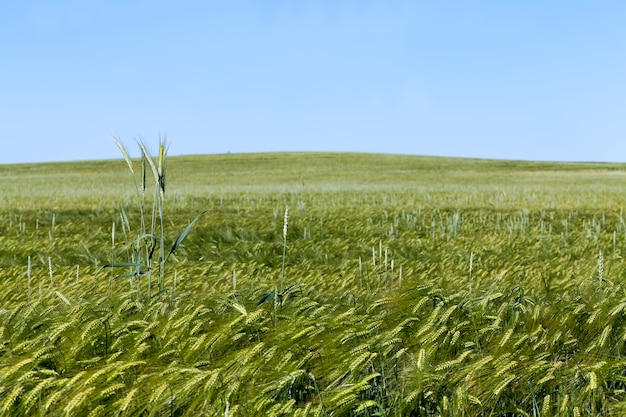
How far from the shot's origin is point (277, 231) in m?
8.22

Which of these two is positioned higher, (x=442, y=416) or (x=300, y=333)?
(x=300, y=333)

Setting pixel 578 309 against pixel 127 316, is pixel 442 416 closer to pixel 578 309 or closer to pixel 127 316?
pixel 578 309

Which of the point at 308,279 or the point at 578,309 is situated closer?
the point at 578,309

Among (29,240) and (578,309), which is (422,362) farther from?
(29,240)

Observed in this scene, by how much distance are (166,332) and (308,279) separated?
2.05 m

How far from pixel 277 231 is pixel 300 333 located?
5.57m

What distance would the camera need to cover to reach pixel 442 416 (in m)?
2.26

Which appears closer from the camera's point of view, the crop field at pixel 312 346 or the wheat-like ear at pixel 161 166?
the crop field at pixel 312 346

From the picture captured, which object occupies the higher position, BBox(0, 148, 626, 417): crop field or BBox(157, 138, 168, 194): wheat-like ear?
BBox(157, 138, 168, 194): wheat-like ear

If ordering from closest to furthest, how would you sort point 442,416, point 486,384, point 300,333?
point 442,416 < point 486,384 < point 300,333

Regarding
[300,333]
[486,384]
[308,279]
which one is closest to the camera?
[486,384]

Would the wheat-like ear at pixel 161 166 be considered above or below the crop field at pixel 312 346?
above

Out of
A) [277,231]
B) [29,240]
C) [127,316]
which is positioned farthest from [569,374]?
[29,240]

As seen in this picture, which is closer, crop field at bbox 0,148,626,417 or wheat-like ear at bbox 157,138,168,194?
crop field at bbox 0,148,626,417
